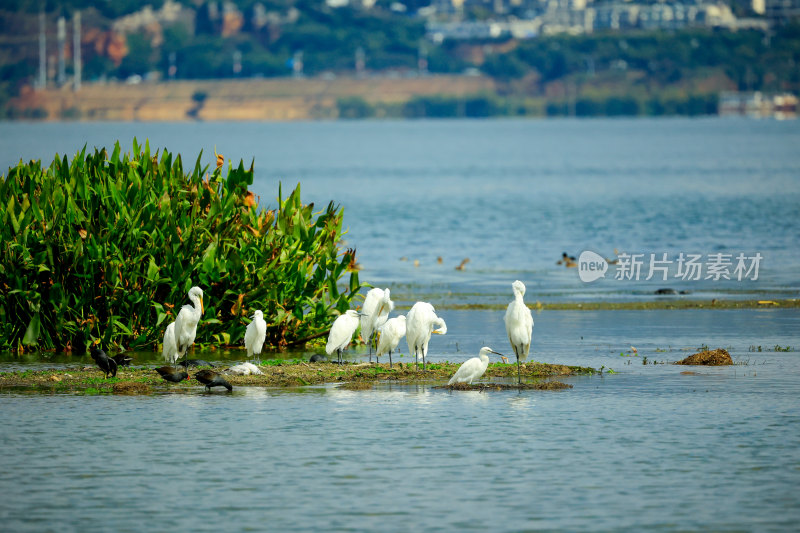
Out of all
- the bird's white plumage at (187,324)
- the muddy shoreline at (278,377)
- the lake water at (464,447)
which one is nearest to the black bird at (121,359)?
the muddy shoreline at (278,377)

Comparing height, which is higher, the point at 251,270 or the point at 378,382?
→ the point at 251,270

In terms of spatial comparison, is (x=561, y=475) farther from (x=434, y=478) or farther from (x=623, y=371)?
(x=623, y=371)

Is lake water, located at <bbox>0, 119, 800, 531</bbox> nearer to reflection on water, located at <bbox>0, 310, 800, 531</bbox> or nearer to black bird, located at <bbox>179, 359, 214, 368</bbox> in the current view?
reflection on water, located at <bbox>0, 310, 800, 531</bbox>

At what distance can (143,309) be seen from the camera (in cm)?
2275

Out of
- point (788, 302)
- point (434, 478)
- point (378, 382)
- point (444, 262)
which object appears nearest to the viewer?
point (434, 478)

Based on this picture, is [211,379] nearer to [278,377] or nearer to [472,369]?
[278,377]

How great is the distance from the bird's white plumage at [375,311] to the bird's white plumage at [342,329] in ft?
0.90

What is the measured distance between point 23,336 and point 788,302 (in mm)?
16339

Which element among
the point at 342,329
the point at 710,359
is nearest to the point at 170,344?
the point at 342,329

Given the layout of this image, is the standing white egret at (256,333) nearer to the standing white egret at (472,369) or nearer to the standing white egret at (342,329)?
the standing white egret at (342,329)

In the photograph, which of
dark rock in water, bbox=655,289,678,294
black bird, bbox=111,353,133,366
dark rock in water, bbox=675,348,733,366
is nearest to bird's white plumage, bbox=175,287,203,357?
black bird, bbox=111,353,133,366

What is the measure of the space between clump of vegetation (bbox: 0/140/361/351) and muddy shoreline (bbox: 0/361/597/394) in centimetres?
178

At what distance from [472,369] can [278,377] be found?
2923 mm

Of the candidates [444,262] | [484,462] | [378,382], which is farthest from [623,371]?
[444,262]
